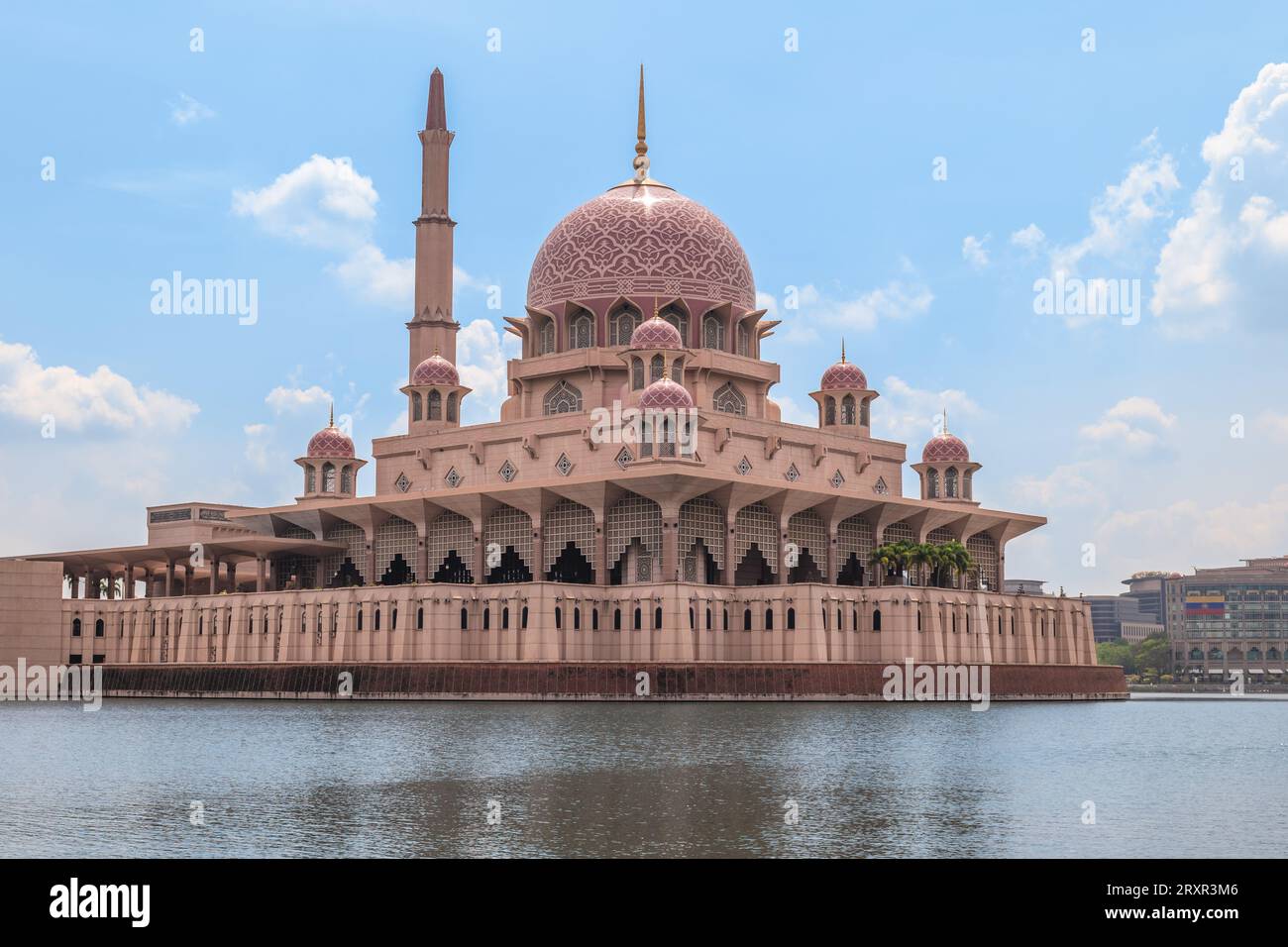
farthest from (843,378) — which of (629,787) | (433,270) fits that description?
(629,787)

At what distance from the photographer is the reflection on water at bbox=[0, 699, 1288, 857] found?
2725cm

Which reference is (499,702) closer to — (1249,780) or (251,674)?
(251,674)

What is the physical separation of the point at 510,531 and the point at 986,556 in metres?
32.3

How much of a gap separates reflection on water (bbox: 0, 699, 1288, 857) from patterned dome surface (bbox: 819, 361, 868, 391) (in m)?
40.9

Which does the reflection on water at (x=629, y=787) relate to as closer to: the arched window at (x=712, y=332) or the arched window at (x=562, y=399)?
the arched window at (x=562, y=399)

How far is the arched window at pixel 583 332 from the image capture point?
323 ft

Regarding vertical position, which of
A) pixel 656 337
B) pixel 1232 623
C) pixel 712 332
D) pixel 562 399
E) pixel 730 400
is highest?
pixel 712 332

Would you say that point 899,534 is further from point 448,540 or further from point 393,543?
point 393,543

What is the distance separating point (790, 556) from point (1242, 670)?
3972 inches

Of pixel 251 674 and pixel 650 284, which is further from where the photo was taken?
pixel 650 284

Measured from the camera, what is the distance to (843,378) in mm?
101625

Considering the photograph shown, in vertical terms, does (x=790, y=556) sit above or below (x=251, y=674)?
above

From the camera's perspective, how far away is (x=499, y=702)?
74188mm
